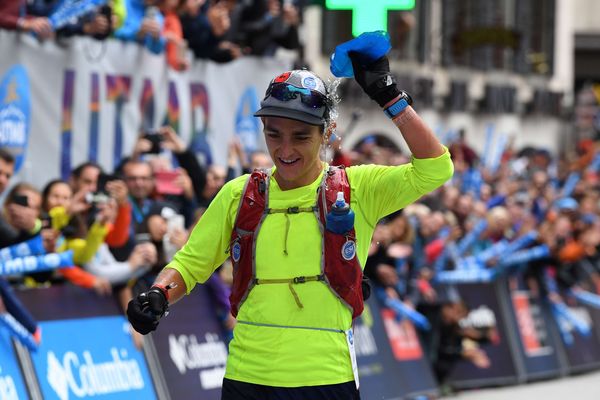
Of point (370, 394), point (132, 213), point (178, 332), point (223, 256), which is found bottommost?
point (370, 394)

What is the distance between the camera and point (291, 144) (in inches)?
217

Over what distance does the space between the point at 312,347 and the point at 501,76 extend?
942 inches

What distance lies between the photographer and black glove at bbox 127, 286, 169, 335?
5.37 meters

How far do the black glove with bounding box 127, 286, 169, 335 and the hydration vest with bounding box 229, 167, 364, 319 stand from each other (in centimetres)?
39

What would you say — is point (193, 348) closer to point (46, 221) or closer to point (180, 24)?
point (46, 221)

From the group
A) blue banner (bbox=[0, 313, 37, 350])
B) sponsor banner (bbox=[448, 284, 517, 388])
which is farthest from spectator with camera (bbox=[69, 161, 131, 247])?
sponsor banner (bbox=[448, 284, 517, 388])

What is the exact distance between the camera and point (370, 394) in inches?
478

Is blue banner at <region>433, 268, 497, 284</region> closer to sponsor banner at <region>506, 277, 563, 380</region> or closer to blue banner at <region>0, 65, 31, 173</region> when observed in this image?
sponsor banner at <region>506, 277, 563, 380</region>

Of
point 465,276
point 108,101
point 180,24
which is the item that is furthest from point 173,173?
point 465,276

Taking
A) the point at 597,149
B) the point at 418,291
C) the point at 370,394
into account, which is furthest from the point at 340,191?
the point at 597,149

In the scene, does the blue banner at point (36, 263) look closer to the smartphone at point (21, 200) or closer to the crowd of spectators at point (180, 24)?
the smartphone at point (21, 200)

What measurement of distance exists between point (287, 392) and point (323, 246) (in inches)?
23.5

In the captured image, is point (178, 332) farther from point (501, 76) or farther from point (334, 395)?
point (501, 76)

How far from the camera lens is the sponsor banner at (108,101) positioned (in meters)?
10.5
